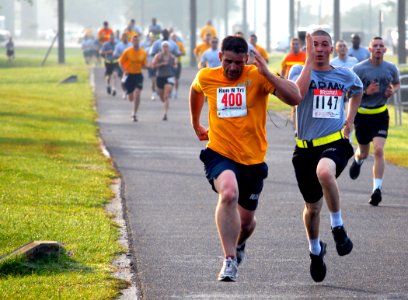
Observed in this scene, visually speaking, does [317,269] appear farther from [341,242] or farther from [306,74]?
[306,74]

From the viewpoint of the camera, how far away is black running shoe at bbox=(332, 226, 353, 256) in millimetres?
9258

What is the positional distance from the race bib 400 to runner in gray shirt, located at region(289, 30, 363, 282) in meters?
0.77

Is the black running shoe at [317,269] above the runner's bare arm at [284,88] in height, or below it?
below

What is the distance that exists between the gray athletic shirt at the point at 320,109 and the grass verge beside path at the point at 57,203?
1.76 m

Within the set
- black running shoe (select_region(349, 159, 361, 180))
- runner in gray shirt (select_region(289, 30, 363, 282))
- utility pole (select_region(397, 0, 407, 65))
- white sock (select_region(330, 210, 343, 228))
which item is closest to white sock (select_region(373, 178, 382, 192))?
black running shoe (select_region(349, 159, 361, 180))

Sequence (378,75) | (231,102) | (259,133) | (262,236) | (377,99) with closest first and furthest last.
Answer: (231,102), (259,133), (262,236), (378,75), (377,99)

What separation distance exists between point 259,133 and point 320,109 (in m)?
0.99

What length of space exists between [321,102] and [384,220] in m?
3.22

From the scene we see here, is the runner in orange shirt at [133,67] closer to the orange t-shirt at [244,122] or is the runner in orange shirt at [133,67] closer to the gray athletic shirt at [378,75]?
the gray athletic shirt at [378,75]

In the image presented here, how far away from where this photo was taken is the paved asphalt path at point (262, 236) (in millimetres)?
8797

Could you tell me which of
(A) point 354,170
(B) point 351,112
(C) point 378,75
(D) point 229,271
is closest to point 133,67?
(A) point 354,170

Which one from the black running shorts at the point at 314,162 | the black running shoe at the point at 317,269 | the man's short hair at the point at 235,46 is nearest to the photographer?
the man's short hair at the point at 235,46

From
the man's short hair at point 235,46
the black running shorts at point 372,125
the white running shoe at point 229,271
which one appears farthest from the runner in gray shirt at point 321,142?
the black running shorts at point 372,125

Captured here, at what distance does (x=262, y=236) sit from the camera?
37.4ft
